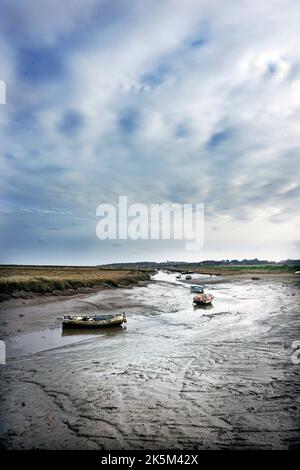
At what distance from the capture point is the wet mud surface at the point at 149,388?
898 cm

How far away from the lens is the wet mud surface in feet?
29.5

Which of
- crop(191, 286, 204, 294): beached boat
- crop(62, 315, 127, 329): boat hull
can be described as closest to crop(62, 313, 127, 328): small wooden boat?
crop(62, 315, 127, 329): boat hull

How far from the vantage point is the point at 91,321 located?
79.6ft

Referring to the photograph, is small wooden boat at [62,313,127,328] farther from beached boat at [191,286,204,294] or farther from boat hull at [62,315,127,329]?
beached boat at [191,286,204,294]

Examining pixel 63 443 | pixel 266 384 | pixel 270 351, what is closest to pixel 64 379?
pixel 63 443

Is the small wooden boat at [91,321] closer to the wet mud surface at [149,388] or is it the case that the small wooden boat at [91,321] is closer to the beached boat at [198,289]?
the wet mud surface at [149,388]

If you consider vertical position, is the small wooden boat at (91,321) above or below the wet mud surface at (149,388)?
above

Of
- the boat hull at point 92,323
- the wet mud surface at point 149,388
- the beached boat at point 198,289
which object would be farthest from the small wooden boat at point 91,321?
the beached boat at point 198,289

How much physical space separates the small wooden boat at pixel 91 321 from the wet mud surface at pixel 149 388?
0.77 metres

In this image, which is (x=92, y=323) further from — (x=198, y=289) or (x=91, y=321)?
(x=198, y=289)

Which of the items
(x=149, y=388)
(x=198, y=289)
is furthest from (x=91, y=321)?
(x=198, y=289)

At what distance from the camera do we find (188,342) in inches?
816
